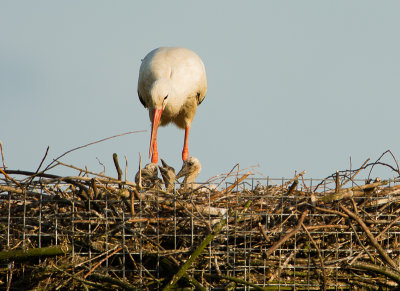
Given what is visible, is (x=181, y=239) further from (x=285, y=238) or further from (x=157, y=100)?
(x=157, y=100)

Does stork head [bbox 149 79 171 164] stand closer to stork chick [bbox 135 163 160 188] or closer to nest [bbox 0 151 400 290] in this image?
stork chick [bbox 135 163 160 188]

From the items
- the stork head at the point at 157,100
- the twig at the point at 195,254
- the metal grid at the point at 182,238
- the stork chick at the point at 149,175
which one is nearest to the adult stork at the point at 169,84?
the stork head at the point at 157,100

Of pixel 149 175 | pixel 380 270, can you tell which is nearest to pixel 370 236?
pixel 380 270

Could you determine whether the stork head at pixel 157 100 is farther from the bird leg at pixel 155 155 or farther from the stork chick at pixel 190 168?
the stork chick at pixel 190 168

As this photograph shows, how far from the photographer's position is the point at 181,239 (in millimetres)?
3436

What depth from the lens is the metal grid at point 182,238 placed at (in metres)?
3.28

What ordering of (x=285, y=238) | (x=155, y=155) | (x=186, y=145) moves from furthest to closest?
1. (x=186, y=145)
2. (x=155, y=155)
3. (x=285, y=238)

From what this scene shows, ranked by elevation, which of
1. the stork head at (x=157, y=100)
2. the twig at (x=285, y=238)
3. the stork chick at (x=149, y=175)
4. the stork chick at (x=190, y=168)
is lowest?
the twig at (x=285, y=238)

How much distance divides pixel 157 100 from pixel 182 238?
3222 mm

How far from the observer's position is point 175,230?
10.7 ft

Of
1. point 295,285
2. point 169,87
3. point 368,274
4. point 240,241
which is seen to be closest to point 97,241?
point 240,241

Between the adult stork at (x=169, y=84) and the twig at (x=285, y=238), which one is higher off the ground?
the adult stork at (x=169, y=84)

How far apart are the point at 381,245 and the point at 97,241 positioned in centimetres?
145

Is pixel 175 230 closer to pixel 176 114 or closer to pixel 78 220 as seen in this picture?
pixel 78 220
